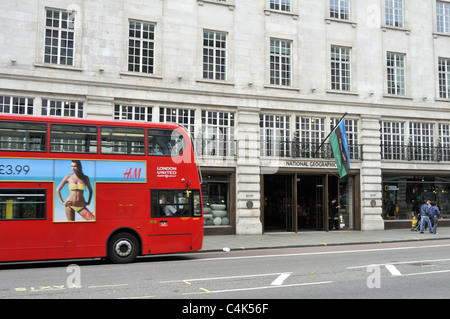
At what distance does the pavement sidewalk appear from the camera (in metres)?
18.8

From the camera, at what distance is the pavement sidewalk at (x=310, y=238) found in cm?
1878

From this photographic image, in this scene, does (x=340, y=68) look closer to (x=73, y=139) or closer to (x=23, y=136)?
(x=73, y=139)

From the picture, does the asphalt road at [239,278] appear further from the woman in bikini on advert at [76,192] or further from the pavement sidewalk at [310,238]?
the pavement sidewalk at [310,238]

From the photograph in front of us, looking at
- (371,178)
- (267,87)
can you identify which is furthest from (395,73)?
(267,87)

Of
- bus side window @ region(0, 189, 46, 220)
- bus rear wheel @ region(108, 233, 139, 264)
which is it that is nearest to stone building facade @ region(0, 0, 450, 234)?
bus side window @ region(0, 189, 46, 220)

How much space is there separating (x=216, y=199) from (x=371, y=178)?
29.6ft

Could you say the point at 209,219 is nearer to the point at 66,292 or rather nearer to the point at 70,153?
the point at 70,153

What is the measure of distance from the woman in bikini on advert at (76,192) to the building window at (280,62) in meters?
13.9

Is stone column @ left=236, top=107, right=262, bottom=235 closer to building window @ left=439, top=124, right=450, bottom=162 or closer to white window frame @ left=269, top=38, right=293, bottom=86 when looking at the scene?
white window frame @ left=269, top=38, right=293, bottom=86

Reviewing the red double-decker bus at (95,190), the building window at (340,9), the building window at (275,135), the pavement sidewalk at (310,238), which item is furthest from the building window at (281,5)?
the red double-decker bus at (95,190)

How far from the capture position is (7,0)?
20109mm

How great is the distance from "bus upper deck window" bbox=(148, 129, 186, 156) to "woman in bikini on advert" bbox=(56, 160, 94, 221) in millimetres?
2108

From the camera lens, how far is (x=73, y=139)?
1323cm
